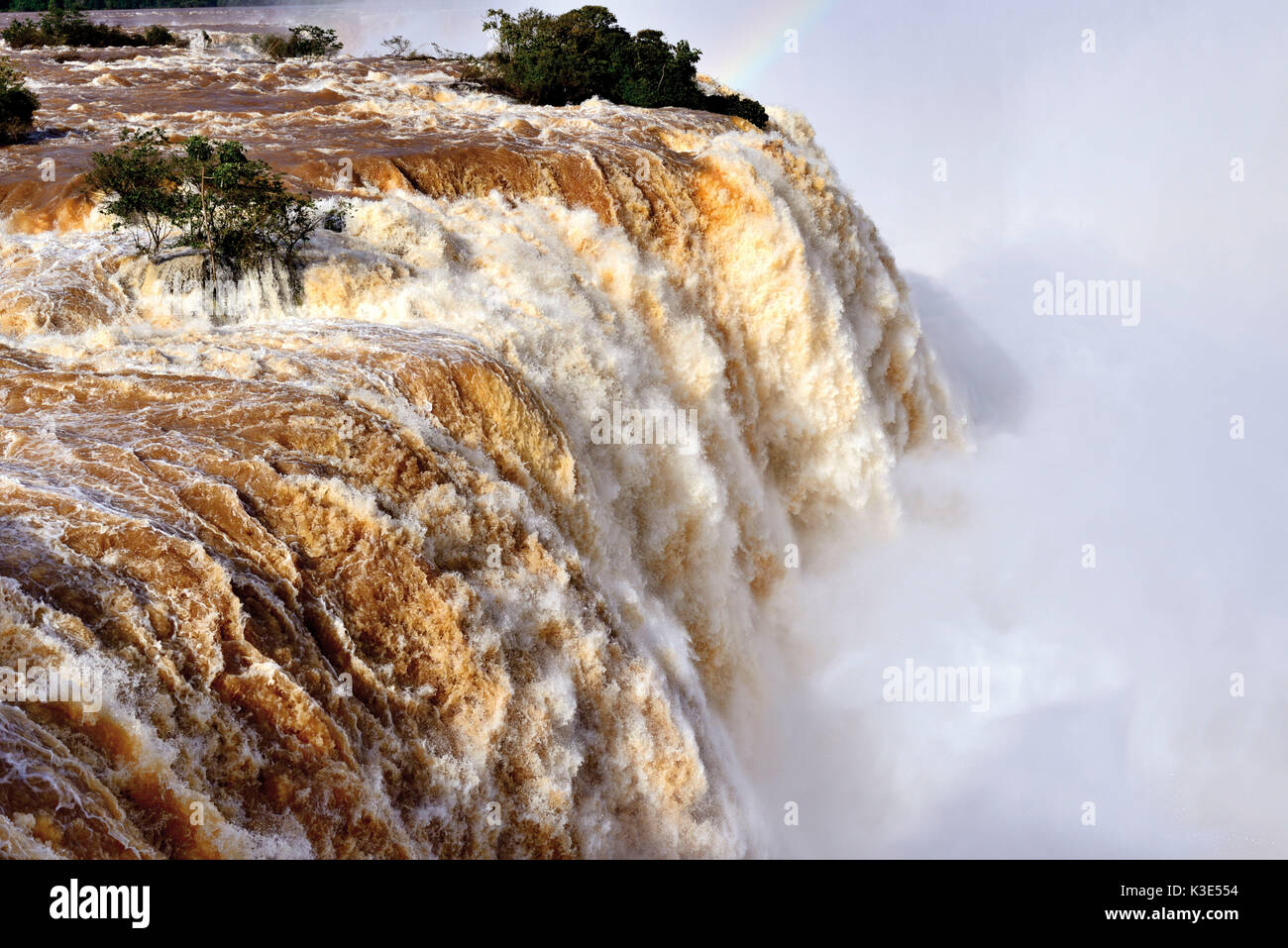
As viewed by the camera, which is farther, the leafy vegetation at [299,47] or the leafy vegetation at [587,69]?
the leafy vegetation at [299,47]

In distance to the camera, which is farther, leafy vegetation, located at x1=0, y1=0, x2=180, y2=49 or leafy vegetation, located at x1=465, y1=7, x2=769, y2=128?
leafy vegetation, located at x1=0, y1=0, x2=180, y2=49

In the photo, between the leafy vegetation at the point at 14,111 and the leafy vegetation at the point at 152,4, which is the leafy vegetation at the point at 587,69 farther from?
the leafy vegetation at the point at 152,4

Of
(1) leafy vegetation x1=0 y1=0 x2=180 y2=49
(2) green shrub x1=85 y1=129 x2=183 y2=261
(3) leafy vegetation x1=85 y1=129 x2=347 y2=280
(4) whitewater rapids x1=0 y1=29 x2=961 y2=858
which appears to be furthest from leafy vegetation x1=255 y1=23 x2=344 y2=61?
(3) leafy vegetation x1=85 y1=129 x2=347 y2=280

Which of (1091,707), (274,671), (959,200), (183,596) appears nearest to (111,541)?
(183,596)

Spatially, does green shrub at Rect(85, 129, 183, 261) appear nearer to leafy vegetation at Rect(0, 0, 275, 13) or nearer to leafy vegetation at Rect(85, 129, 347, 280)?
leafy vegetation at Rect(85, 129, 347, 280)

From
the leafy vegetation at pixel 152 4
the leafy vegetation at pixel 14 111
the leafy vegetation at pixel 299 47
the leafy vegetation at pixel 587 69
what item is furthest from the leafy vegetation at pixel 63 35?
the leafy vegetation at pixel 152 4
